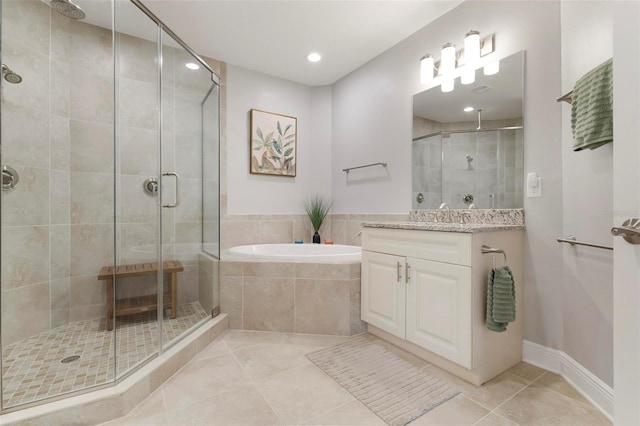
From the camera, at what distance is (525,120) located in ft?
6.08

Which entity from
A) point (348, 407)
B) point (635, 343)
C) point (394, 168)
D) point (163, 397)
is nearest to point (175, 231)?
point (163, 397)

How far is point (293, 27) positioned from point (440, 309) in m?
2.41

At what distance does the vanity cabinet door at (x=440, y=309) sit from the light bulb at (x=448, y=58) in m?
1.49

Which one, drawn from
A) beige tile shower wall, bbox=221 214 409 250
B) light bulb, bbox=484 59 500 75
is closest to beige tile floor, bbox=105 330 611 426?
beige tile shower wall, bbox=221 214 409 250

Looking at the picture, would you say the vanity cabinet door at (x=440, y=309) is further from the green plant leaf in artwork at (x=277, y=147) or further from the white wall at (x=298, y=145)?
the green plant leaf in artwork at (x=277, y=147)

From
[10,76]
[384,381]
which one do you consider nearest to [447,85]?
[384,381]

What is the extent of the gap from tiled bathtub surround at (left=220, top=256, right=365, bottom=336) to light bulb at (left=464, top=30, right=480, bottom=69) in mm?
1656

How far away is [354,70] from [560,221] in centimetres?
243

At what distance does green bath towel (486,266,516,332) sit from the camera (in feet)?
4.83

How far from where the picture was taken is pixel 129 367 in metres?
1.51

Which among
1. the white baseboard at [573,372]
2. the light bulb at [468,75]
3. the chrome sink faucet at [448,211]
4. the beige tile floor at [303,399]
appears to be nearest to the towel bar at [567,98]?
the light bulb at [468,75]

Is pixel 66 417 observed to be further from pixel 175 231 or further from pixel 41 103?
pixel 41 103

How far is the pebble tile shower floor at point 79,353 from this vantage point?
135cm

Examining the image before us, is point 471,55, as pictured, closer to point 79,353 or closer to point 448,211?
point 448,211
